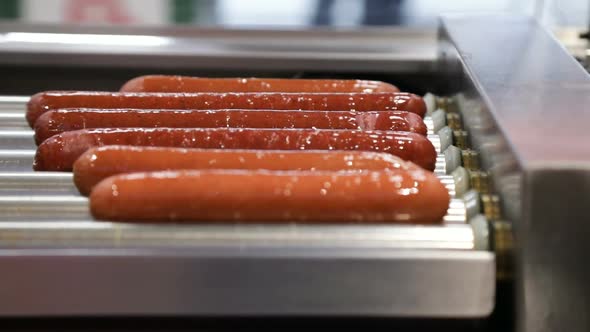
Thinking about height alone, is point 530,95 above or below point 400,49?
A: above

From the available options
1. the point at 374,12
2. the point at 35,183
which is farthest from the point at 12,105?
the point at 374,12

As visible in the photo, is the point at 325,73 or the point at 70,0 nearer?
the point at 325,73

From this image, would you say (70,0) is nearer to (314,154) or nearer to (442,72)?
(442,72)

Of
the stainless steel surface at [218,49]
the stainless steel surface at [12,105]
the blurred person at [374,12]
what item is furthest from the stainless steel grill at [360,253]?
the blurred person at [374,12]

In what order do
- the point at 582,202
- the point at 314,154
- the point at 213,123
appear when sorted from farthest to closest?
the point at 213,123, the point at 314,154, the point at 582,202

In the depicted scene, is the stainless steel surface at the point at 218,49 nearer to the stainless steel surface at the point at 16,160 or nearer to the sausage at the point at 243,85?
the sausage at the point at 243,85

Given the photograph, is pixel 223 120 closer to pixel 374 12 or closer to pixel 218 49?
pixel 218 49

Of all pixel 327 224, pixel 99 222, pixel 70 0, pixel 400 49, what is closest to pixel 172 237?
pixel 99 222
